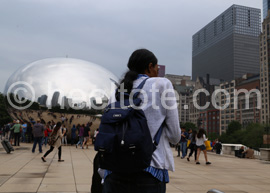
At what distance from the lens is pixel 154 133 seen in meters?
Answer: 2.02

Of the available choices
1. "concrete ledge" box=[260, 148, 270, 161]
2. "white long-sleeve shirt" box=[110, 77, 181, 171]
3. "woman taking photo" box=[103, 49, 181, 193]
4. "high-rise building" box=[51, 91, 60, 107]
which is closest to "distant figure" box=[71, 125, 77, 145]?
"high-rise building" box=[51, 91, 60, 107]

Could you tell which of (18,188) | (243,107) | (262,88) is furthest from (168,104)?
(243,107)

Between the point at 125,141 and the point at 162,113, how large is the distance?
0.40m

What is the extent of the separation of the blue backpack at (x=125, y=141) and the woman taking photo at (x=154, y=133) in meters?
0.10

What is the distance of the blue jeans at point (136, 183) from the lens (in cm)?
190

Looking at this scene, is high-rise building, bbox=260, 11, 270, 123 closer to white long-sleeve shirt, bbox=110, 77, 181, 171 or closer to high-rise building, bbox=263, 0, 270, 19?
high-rise building, bbox=263, 0, 270, 19

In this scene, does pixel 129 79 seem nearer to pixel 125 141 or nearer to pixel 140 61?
pixel 140 61

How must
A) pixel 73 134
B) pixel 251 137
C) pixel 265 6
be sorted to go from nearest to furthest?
pixel 73 134 → pixel 251 137 → pixel 265 6

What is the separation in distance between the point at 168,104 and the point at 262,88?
127063mm

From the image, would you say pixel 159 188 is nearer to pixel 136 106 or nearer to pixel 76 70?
pixel 136 106

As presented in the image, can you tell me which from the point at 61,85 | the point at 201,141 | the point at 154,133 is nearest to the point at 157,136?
the point at 154,133

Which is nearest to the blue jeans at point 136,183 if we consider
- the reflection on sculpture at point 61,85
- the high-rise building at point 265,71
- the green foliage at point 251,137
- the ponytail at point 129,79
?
the ponytail at point 129,79

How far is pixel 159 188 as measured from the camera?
76.8 inches

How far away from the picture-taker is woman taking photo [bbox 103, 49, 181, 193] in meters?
1.91
